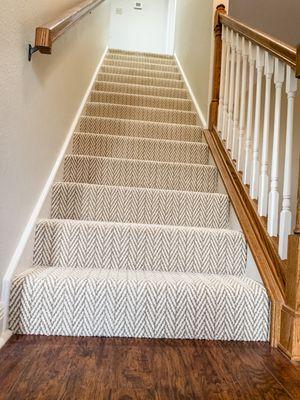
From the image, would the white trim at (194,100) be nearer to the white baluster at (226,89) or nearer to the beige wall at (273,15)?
the white baluster at (226,89)

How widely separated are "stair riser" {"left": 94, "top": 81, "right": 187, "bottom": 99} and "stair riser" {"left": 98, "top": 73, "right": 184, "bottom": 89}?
0.23 meters

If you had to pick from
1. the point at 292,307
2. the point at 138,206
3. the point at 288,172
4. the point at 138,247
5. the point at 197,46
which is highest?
the point at 197,46

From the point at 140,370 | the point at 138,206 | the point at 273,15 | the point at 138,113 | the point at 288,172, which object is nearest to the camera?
the point at 140,370

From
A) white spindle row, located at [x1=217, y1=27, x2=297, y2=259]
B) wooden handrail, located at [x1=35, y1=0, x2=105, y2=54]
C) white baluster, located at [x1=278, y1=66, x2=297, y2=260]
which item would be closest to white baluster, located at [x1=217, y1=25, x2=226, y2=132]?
white spindle row, located at [x1=217, y1=27, x2=297, y2=259]

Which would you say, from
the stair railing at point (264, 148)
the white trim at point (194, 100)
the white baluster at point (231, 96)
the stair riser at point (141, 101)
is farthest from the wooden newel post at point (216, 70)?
the stair riser at point (141, 101)

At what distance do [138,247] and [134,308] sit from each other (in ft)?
1.04

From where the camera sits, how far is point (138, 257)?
4.67 feet

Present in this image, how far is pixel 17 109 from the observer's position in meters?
1.14

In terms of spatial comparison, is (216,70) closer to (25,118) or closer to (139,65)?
(25,118)

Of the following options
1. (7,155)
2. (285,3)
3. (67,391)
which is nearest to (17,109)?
(7,155)

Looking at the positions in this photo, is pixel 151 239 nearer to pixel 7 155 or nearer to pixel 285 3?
pixel 7 155

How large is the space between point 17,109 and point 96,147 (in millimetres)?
995

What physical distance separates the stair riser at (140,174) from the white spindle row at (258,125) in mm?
220

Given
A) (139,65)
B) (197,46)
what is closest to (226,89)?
(197,46)
